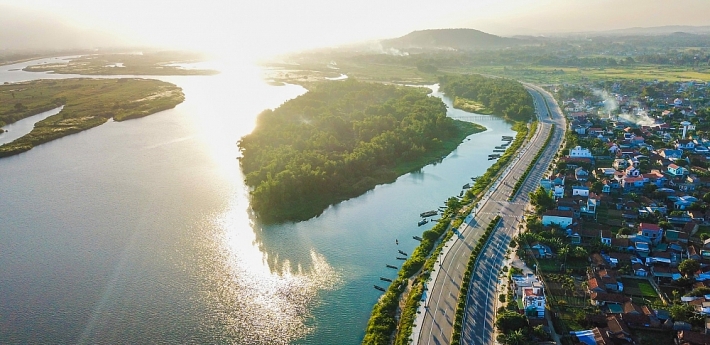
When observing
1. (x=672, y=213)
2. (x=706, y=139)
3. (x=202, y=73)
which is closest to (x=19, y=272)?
(x=672, y=213)

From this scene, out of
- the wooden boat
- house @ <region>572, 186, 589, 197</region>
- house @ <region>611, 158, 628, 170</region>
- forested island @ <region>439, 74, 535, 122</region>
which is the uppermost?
forested island @ <region>439, 74, 535, 122</region>

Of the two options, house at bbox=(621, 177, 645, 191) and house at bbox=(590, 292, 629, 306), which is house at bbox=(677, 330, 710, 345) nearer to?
house at bbox=(590, 292, 629, 306)

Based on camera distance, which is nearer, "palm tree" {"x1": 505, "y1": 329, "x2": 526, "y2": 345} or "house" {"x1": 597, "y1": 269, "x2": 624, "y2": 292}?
"palm tree" {"x1": 505, "y1": 329, "x2": 526, "y2": 345}

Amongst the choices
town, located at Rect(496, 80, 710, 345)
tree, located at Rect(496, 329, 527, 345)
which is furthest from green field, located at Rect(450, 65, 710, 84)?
tree, located at Rect(496, 329, 527, 345)

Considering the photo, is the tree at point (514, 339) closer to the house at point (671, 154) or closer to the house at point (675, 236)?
the house at point (675, 236)

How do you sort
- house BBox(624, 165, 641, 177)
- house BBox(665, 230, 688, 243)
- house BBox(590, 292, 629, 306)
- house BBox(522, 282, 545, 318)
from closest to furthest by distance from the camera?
house BBox(522, 282, 545, 318), house BBox(590, 292, 629, 306), house BBox(665, 230, 688, 243), house BBox(624, 165, 641, 177)

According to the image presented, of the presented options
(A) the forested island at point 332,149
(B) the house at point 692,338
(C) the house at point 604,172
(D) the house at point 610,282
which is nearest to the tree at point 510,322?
(D) the house at point 610,282

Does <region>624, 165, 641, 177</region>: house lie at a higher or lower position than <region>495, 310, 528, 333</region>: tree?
higher
